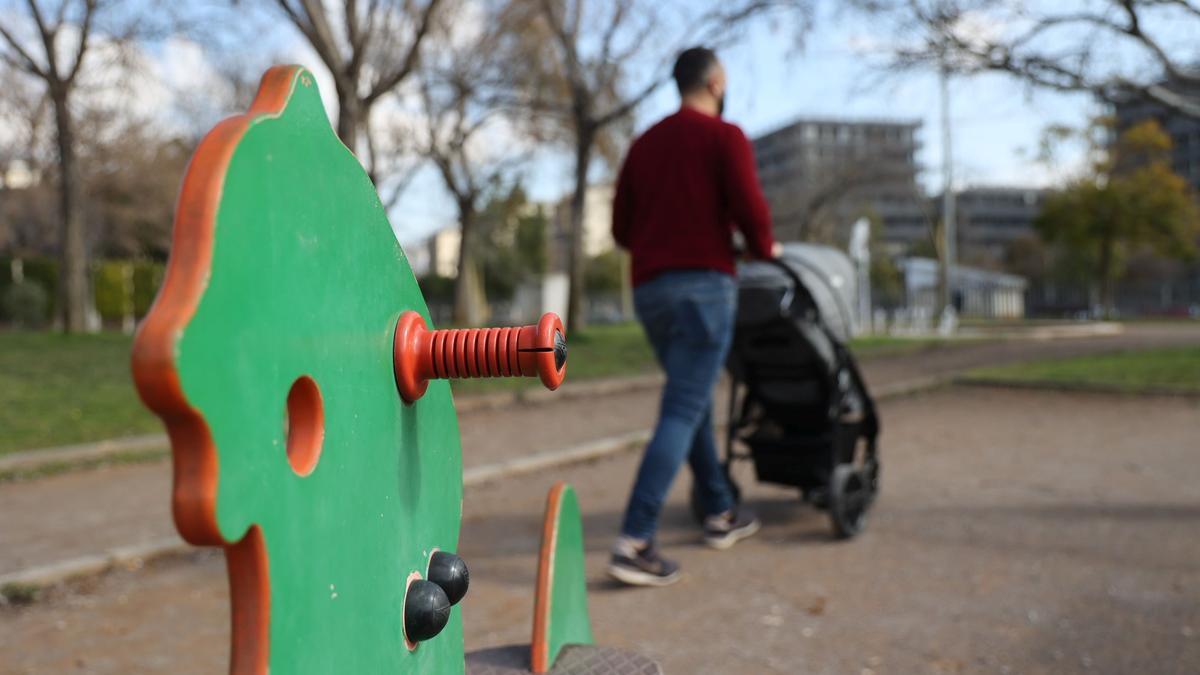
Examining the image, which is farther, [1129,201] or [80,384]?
[1129,201]

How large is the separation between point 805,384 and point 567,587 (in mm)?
2459

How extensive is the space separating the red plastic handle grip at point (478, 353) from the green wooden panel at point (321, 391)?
0.03m

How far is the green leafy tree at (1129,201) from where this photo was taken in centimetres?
3881

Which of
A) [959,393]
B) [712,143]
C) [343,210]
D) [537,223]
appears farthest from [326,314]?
[537,223]

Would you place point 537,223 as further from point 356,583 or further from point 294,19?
point 356,583

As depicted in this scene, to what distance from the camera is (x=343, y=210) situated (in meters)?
1.24

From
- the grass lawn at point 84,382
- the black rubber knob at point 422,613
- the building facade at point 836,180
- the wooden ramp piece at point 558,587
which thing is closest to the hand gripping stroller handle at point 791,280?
the wooden ramp piece at point 558,587

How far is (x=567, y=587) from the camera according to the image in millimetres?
2129

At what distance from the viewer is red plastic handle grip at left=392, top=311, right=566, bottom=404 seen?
134 cm

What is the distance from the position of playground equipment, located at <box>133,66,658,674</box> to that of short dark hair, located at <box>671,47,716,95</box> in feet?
7.98

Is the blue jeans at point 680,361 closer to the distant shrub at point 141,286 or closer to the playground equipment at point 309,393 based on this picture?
the playground equipment at point 309,393

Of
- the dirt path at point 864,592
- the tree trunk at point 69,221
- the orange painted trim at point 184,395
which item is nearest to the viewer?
the orange painted trim at point 184,395

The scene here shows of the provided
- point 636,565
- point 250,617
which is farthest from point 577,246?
point 250,617

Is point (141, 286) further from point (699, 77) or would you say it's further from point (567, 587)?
point (567, 587)
